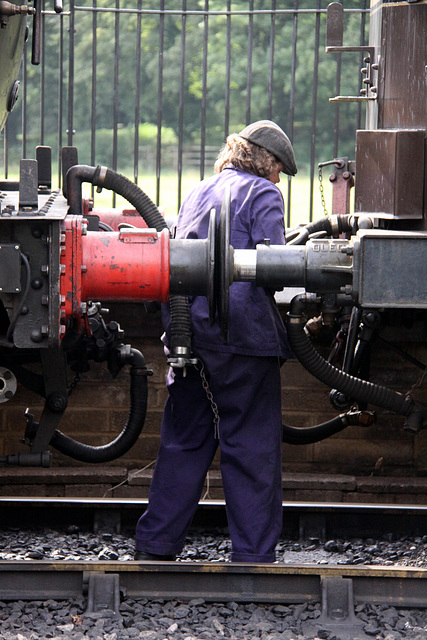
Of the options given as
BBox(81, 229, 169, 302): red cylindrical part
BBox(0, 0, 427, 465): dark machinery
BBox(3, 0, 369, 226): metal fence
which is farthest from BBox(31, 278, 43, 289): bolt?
BBox(3, 0, 369, 226): metal fence

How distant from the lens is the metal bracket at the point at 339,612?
3102 millimetres

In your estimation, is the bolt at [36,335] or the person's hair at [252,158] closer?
the bolt at [36,335]

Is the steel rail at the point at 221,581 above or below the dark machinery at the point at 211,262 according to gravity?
below

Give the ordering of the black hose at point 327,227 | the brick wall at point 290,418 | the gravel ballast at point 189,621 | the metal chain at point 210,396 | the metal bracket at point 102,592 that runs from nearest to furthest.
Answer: the gravel ballast at point 189,621 < the metal bracket at point 102,592 < the metal chain at point 210,396 < the black hose at point 327,227 < the brick wall at point 290,418

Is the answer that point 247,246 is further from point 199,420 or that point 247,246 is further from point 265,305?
point 199,420

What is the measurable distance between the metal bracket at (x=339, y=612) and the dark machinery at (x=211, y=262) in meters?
0.99

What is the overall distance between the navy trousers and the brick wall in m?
1.25

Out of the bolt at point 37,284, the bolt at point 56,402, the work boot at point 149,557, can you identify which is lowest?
the work boot at point 149,557

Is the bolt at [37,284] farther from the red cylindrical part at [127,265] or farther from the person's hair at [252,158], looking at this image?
the person's hair at [252,158]

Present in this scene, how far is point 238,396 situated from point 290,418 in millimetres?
1504

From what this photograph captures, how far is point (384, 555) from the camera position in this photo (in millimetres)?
4238

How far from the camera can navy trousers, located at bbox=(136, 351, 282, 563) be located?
12.4 feet

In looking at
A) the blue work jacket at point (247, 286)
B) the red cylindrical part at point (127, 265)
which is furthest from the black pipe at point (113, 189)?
the red cylindrical part at point (127, 265)

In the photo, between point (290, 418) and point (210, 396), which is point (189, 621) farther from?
point (290, 418)
